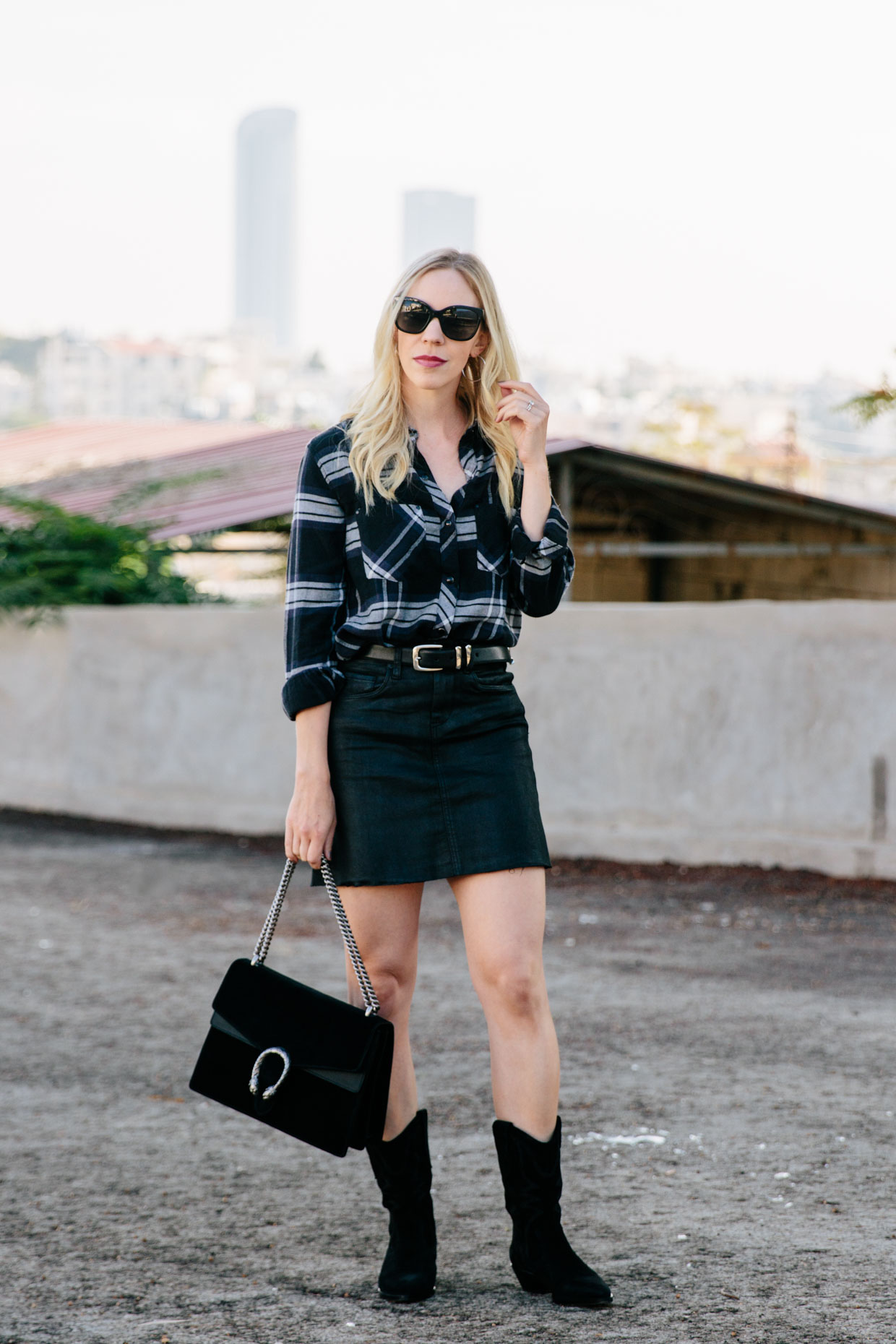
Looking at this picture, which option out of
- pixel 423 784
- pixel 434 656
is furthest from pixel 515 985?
pixel 434 656

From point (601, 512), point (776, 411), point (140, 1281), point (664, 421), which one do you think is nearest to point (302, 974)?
point (140, 1281)

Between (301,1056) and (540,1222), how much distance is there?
552 millimetres

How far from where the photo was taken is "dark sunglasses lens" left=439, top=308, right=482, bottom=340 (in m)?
3.03

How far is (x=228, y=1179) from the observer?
379 cm

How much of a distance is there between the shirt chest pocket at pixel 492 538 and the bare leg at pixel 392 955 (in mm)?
637

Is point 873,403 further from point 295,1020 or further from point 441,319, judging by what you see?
point 295,1020

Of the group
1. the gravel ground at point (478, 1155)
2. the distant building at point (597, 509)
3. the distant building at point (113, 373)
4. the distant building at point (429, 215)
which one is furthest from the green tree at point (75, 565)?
the distant building at point (429, 215)

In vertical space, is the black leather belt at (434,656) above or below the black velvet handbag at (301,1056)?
above

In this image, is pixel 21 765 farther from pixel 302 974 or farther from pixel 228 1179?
pixel 228 1179

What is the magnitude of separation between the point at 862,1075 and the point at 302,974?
2.57m

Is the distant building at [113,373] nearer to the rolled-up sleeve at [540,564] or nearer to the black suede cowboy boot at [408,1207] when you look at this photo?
the rolled-up sleeve at [540,564]

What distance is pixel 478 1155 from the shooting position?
394 cm

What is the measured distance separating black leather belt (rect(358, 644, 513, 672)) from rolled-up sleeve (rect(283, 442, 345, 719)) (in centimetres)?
9

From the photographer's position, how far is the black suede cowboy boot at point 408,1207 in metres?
3.00
